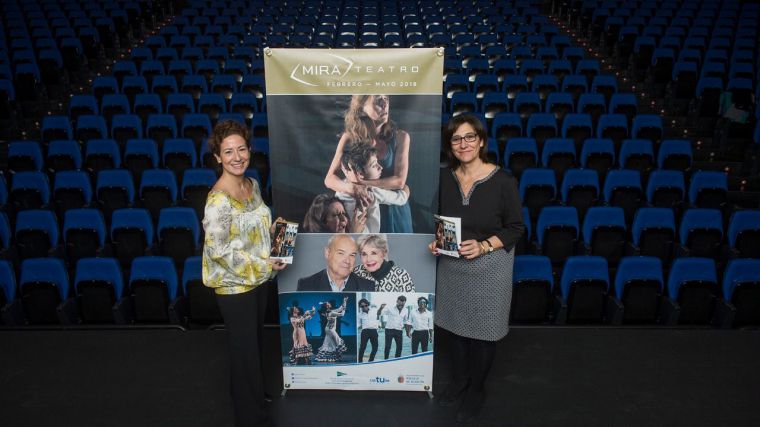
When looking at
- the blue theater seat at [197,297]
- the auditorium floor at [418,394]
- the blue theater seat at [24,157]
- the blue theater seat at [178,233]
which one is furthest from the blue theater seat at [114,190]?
the auditorium floor at [418,394]

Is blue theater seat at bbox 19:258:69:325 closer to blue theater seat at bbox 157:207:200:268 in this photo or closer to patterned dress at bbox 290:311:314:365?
blue theater seat at bbox 157:207:200:268

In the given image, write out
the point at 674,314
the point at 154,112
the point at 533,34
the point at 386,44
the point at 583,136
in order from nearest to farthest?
the point at 674,314 < the point at 583,136 < the point at 154,112 < the point at 386,44 < the point at 533,34

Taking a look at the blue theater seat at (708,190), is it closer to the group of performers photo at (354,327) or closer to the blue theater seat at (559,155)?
the blue theater seat at (559,155)

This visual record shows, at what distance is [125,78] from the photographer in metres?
8.13

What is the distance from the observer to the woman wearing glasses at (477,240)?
2586mm

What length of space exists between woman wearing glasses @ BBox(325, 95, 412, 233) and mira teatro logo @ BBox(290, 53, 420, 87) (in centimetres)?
11

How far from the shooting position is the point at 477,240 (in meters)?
2.65

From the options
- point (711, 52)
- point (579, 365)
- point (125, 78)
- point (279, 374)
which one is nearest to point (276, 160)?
point (279, 374)

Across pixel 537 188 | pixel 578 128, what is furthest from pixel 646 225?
pixel 578 128

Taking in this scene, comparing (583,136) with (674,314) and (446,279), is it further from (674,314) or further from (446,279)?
(446,279)

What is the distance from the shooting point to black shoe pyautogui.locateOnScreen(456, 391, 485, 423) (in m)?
2.79

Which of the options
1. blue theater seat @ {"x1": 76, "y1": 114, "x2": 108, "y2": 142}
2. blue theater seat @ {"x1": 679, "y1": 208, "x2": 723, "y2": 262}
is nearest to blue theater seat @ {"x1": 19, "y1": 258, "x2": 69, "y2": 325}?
blue theater seat @ {"x1": 76, "y1": 114, "x2": 108, "y2": 142}

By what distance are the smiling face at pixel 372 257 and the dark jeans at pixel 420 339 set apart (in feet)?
1.22

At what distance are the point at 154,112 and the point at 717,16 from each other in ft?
32.4
